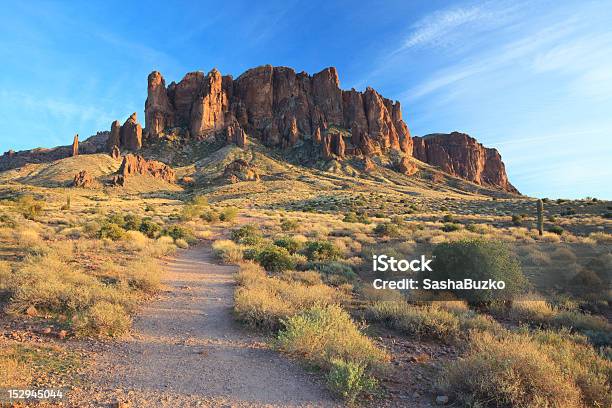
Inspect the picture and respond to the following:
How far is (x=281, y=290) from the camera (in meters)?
9.67

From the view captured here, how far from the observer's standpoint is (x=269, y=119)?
488 feet

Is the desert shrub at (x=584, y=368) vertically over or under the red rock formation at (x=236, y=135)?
under

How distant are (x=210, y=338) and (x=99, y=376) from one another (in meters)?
2.10

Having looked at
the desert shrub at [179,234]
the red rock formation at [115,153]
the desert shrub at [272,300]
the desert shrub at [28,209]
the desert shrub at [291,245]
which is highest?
the red rock formation at [115,153]

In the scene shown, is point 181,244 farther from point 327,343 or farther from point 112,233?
point 327,343

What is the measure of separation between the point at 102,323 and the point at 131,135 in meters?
138

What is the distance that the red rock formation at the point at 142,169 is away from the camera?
88944 millimetres

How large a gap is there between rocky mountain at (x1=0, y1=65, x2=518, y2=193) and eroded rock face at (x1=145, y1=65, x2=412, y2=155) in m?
0.32

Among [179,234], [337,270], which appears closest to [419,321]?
[337,270]

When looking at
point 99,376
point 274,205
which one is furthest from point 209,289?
point 274,205

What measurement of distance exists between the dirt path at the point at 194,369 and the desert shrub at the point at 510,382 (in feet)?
6.18

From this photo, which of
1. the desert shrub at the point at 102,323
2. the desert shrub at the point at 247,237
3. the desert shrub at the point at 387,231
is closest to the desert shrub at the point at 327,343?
the desert shrub at the point at 102,323

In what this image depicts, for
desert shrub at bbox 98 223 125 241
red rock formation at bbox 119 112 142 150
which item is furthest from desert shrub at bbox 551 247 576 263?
red rock formation at bbox 119 112 142 150

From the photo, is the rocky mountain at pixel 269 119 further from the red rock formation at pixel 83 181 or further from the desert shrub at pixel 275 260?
the desert shrub at pixel 275 260
